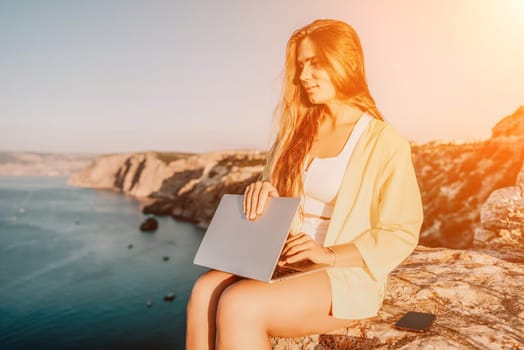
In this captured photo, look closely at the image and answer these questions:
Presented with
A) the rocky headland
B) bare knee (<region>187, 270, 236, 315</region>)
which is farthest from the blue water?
bare knee (<region>187, 270, 236, 315</region>)

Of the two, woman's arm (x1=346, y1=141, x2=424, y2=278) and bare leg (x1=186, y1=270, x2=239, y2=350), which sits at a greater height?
woman's arm (x1=346, y1=141, x2=424, y2=278)

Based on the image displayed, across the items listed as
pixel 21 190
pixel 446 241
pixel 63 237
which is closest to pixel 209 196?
pixel 63 237

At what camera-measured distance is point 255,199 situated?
238 centimetres

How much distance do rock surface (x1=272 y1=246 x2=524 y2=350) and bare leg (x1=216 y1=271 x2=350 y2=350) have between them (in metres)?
0.53

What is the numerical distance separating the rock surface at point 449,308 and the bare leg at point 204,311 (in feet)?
2.09

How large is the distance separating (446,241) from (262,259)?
31.2 ft

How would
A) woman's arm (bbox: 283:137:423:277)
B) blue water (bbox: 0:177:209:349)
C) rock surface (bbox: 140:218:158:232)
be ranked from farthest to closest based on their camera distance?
1. rock surface (bbox: 140:218:158:232)
2. blue water (bbox: 0:177:209:349)
3. woman's arm (bbox: 283:137:423:277)

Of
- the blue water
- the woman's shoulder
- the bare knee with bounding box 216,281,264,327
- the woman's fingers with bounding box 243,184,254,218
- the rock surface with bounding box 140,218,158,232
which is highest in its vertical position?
the woman's shoulder

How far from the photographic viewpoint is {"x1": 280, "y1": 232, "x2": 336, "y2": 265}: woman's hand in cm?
204

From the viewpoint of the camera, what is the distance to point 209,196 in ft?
265

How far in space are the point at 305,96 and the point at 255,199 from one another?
44.7 inches

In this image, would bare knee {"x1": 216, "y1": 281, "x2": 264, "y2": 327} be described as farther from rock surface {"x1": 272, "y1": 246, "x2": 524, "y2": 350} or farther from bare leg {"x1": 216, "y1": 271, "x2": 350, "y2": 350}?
rock surface {"x1": 272, "y1": 246, "x2": 524, "y2": 350}

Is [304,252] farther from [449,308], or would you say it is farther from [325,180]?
[449,308]

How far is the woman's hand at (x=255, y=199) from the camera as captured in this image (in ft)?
7.67
